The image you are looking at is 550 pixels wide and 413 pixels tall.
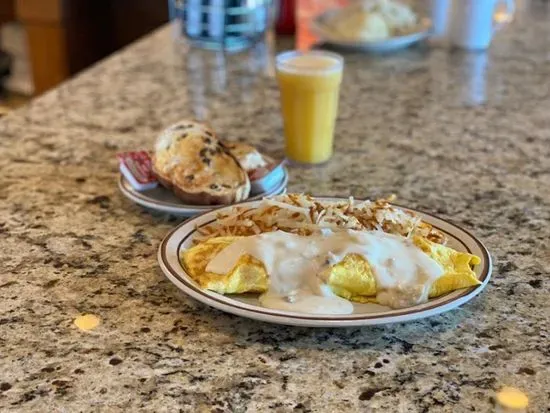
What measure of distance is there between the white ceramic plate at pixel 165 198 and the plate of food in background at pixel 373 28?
902 mm

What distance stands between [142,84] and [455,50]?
2.66ft

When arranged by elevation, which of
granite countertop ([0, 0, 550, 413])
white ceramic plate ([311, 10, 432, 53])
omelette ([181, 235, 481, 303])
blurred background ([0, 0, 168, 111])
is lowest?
Answer: blurred background ([0, 0, 168, 111])

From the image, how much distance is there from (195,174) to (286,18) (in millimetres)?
1168

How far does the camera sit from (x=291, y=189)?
1217 millimetres

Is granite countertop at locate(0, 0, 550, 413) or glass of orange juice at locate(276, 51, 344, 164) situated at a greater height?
glass of orange juice at locate(276, 51, 344, 164)

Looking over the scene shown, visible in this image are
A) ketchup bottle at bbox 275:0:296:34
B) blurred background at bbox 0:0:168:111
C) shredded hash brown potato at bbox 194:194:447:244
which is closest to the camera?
shredded hash brown potato at bbox 194:194:447:244

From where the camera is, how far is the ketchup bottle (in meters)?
2.15

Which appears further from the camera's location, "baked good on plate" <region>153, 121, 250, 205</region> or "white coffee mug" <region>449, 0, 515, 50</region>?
"white coffee mug" <region>449, 0, 515, 50</region>

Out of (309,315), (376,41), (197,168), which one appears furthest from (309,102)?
(376,41)

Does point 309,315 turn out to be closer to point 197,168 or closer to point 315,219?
point 315,219

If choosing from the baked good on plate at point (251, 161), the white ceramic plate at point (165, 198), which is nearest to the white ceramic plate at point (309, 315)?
the white ceramic plate at point (165, 198)

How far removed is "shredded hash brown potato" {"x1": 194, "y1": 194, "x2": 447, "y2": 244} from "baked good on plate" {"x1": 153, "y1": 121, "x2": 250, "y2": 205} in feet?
0.43

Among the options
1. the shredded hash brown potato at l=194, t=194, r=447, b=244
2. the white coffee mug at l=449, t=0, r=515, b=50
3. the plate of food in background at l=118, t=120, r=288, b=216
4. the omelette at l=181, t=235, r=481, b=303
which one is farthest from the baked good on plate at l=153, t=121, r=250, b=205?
the white coffee mug at l=449, t=0, r=515, b=50

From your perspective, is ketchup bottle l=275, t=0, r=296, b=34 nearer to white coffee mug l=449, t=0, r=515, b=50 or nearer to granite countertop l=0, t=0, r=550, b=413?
granite countertop l=0, t=0, r=550, b=413
